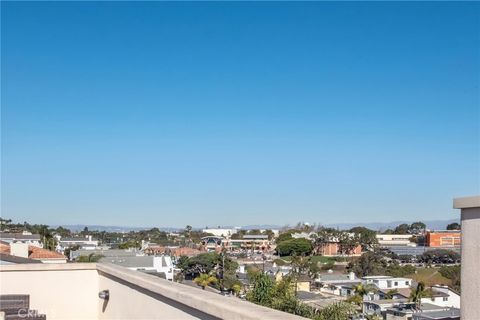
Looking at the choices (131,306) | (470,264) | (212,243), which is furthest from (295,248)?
(470,264)

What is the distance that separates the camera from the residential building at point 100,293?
3.24 meters

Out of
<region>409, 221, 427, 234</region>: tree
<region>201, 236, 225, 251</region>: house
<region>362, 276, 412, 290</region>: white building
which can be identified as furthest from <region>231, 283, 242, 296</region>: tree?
<region>409, 221, 427, 234</region>: tree

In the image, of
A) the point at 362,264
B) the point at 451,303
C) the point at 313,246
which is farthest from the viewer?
the point at 313,246

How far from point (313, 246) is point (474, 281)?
74.4 meters

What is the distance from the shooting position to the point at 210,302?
9.04 ft

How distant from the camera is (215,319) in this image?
270cm

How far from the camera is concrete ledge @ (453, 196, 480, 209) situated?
2.05 meters

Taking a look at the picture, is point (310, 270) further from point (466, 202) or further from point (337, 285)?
point (466, 202)

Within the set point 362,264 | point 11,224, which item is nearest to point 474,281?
point 362,264

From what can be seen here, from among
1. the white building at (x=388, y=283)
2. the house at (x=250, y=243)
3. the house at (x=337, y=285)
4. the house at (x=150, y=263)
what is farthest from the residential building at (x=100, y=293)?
the house at (x=250, y=243)

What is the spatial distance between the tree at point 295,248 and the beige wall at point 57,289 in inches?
2639

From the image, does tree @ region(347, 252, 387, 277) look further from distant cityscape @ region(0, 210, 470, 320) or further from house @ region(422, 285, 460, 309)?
house @ region(422, 285, 460, 309)

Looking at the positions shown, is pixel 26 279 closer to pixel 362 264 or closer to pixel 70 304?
pixel 70 304

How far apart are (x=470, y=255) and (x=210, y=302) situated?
1251mm
